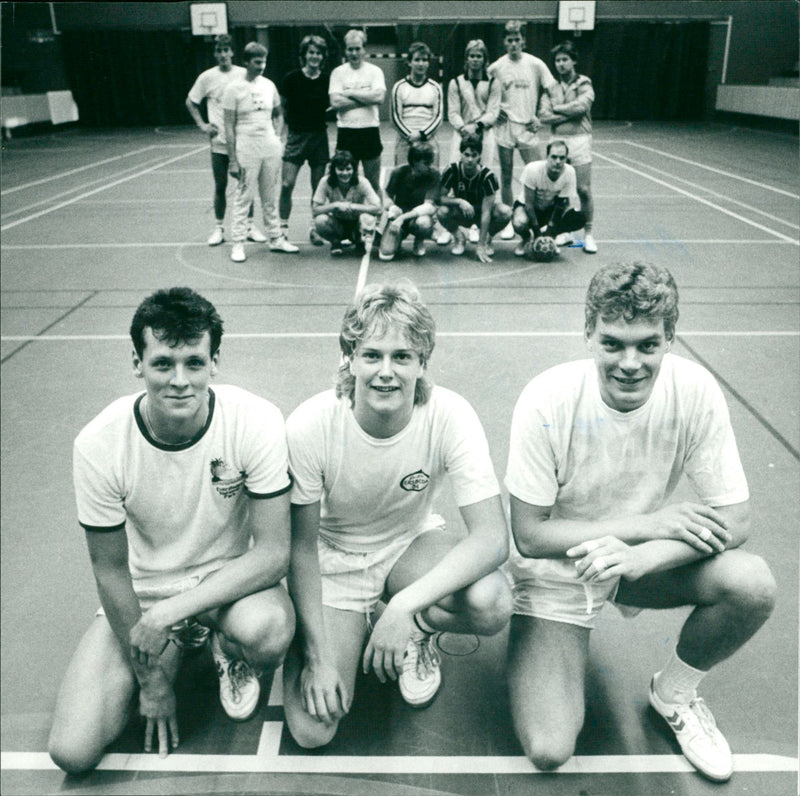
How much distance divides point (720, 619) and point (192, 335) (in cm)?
149

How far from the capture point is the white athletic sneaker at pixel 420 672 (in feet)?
7.01

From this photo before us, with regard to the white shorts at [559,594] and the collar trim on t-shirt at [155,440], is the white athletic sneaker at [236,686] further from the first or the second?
the white shorts at [559,594]

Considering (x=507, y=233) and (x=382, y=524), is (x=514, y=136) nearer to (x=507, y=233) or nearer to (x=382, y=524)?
(x=507, y=233)

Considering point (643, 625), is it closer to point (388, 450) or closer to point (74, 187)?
point (388, 450)

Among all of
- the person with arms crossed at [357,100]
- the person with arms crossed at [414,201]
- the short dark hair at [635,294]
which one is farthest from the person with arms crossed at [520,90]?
the short dark hair at [635,294]

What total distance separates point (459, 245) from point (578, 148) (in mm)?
1362

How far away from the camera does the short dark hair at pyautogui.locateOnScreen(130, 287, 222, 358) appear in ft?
6.16

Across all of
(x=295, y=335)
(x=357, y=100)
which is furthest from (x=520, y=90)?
(x=295, y=335)

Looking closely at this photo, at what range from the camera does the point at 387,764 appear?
6.45 ft

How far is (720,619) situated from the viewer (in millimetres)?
1977

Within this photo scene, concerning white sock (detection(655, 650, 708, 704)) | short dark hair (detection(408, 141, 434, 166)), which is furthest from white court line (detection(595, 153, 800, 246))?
white sock (detection(655, 650, 708, 704))

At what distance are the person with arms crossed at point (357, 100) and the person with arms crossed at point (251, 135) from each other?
27.7 inches

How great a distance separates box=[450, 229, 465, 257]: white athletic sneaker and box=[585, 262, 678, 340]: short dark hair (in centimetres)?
527

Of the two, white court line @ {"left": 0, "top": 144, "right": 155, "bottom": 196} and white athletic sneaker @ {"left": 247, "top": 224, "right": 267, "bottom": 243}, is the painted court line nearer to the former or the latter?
white athletic sneaker @ {"left": 247, "top": 224, "right": 267, "bottom": 243}
